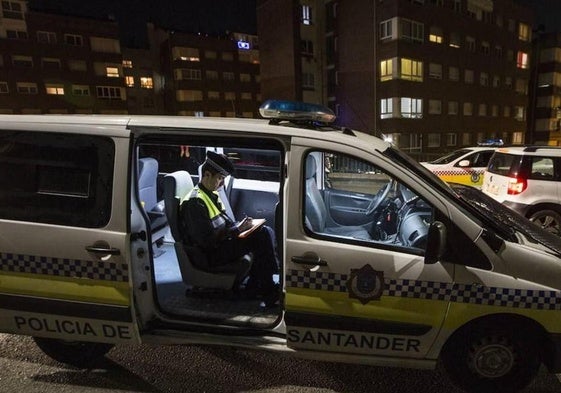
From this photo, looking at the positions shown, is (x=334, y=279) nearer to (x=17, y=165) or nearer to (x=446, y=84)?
(x=17, y=165)

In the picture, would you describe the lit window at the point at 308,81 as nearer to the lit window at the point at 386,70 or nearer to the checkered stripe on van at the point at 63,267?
the lit window at the point at 386,70

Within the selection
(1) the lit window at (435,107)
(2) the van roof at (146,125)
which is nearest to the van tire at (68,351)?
(2) the van roof at (146,125)

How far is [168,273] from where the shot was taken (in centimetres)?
411

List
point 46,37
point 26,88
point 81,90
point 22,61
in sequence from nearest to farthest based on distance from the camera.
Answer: point 22,61
point 26,88
point 46,37
point 81,90

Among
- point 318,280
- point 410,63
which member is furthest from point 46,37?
point 318,280

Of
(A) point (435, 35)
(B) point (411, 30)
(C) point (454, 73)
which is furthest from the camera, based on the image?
(C) point (454, 73)

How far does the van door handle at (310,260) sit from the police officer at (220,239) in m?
0.97

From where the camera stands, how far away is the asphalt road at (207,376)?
9.55 ft

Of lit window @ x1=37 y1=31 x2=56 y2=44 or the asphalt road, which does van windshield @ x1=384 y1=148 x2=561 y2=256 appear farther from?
lit window @ x1=37 y1=31 x2=56 y2=44

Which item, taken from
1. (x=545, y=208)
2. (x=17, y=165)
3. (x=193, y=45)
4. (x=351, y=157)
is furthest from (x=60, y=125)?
(x=193, y=45)

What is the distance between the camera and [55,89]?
126ft

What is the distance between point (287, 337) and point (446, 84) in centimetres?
3268

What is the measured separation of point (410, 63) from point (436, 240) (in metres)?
29.4

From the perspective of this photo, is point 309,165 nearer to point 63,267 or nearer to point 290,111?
point 290,111
